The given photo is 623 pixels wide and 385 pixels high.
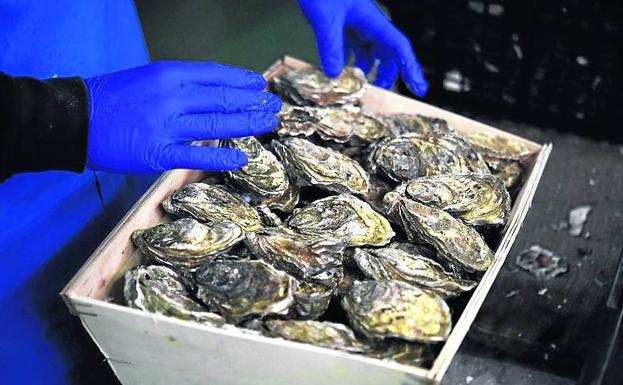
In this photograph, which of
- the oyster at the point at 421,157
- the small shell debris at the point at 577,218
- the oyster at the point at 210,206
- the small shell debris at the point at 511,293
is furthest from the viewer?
the small shell debris at the point at 577,218

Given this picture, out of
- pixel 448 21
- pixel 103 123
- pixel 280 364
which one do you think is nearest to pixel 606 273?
pixel 448 21

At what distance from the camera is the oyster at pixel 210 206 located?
90 cm

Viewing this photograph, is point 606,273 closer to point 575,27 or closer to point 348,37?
point 575,27

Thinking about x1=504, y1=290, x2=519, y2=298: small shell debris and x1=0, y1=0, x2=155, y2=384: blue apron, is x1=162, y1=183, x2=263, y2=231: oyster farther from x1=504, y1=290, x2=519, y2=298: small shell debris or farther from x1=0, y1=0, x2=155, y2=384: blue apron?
x1=504, y1=290, x2=519, y2=298: small shell debris

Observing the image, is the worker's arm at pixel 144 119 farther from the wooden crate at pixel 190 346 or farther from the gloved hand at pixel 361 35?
the gloved hand at pixel 361 35

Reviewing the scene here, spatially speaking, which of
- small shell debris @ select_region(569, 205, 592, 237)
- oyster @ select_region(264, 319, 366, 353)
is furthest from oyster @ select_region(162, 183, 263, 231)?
small shell debris @ select_region(569, 205, 592, 237)

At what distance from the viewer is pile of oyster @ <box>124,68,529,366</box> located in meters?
0.75

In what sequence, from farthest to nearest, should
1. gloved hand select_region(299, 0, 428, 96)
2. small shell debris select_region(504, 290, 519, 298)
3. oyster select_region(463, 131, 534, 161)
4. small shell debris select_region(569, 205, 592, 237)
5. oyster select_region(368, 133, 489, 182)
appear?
small shell debris select_region(569, 205, 592, 237) → small shell debris select_region(504, 290, 519, 298) → gloved hand select_region(299, 0, 428, 96) → oyster select_region(463, 131, 534, 161) → oyster select_region(368, 133, 489, 182)

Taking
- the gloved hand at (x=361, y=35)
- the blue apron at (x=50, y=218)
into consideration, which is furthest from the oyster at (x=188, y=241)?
the gloved hand at (x=361, y=35)

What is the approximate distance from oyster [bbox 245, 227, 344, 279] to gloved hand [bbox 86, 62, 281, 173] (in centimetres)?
14

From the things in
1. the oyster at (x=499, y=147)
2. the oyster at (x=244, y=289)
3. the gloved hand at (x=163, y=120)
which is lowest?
the oyster at (x=499, y=147)

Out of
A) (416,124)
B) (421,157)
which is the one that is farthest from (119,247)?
(416,124)

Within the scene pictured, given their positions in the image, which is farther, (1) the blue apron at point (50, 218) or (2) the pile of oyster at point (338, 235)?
(1) the blue apron at point (50, 218)

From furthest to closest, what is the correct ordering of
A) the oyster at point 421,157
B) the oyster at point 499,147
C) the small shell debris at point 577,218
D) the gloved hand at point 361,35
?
the small shell debris at point 577,218 → the gloved hand at point 361,35 → the oyster at point 499,147 → the oyster at point 421,157
